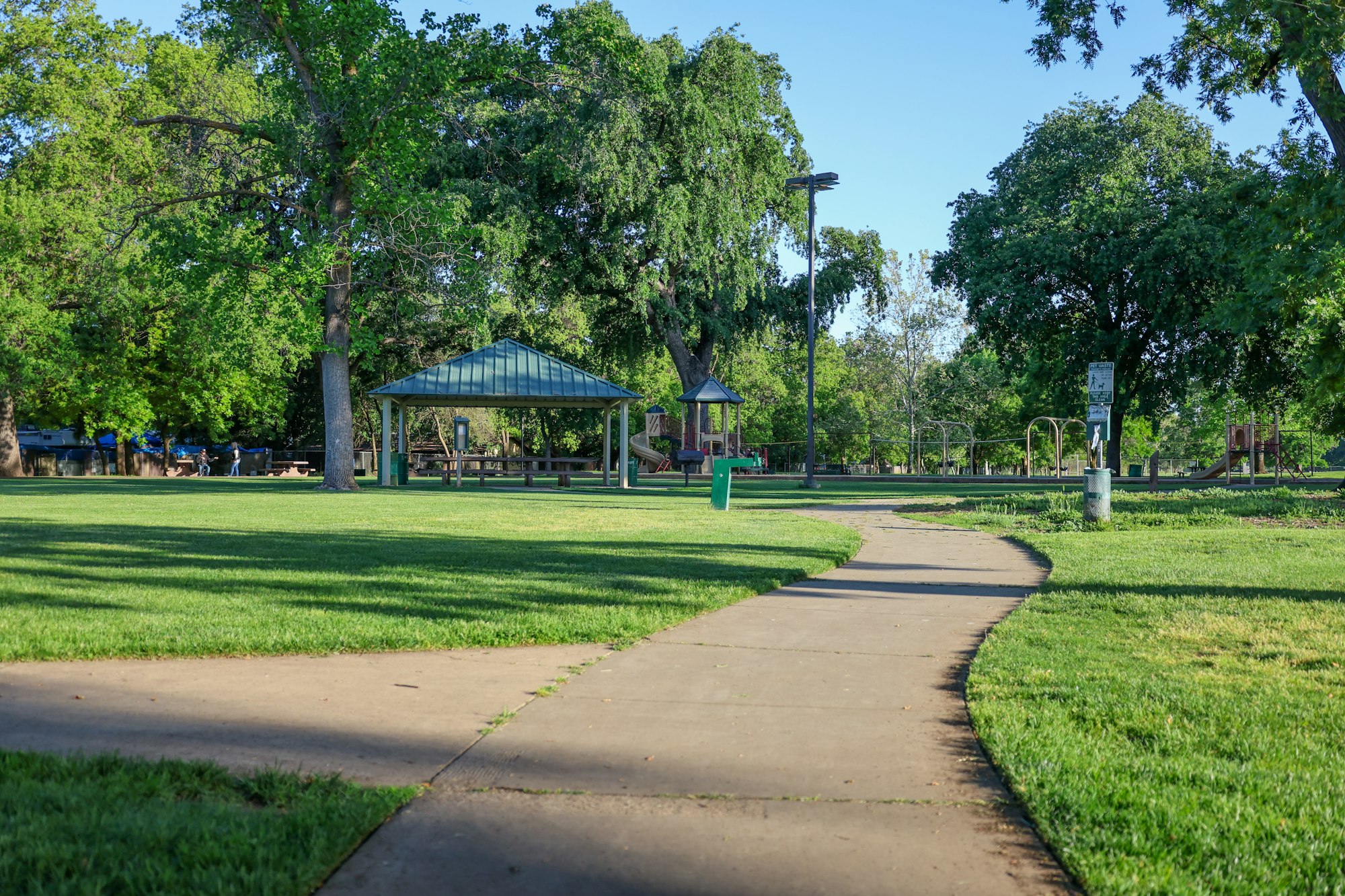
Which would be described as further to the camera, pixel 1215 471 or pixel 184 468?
pixel 184 468

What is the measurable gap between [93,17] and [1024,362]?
126 feet

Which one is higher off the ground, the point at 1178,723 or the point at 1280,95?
the point at 1280,95

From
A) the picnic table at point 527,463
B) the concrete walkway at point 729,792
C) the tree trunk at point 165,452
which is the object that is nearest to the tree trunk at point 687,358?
the picnic table at point 527,463

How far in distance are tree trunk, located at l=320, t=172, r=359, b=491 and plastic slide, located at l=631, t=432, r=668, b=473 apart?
969 inches

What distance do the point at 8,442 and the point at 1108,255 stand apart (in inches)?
1677

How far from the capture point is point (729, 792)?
3811 millimetres

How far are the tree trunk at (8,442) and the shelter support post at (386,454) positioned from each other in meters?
19.5

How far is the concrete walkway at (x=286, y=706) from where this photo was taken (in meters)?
4.11

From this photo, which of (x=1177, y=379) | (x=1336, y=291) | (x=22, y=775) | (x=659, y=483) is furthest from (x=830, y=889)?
(x=1177, y=379)

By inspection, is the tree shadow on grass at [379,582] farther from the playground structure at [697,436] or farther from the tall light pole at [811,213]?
the playground structure at [697,436]

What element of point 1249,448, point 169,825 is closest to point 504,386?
point 1249,448

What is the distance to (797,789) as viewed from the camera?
152 inches

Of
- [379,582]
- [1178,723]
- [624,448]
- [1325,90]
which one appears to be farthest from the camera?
[624,448]

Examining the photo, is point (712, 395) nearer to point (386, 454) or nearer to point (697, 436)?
point (697, 436)
